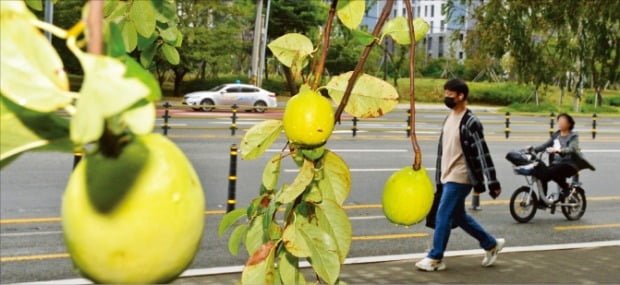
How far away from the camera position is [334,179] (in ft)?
3.67

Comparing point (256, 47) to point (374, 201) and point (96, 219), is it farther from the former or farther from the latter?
point (96, 219)

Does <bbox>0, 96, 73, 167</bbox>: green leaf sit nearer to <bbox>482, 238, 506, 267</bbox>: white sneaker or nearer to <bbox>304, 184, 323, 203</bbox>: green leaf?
<bbox>304, 184, 323, 203</bbox>: green leaf

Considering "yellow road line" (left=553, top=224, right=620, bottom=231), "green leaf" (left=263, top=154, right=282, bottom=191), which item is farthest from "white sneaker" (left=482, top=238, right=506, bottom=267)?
"green leaf" (left=263, top=154, right=282, bottom=191)

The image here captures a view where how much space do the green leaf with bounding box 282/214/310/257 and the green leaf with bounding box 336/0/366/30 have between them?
1.06 feet

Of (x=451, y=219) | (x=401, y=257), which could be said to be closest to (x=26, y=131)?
(x=451, y=219)

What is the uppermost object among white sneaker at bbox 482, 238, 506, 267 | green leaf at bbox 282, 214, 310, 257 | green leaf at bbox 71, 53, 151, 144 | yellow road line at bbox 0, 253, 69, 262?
green leaf at bbox 71, 53, 151, 144

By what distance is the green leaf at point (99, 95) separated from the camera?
0.31 meters

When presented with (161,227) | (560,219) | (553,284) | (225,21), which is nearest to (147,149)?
(161,227)

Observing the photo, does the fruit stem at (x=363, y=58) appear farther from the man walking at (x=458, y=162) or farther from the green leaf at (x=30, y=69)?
the man walking at (x=458, y=162)

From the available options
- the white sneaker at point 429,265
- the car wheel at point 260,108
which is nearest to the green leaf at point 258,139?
the white sneaker at point 429,265

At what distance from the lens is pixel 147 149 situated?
373 millimetres

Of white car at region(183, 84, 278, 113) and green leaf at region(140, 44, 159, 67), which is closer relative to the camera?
green leaf at region(140, 44, 159, 67)

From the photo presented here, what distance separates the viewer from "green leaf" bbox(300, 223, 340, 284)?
1066 mm

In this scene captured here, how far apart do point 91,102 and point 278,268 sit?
0.84 metres
